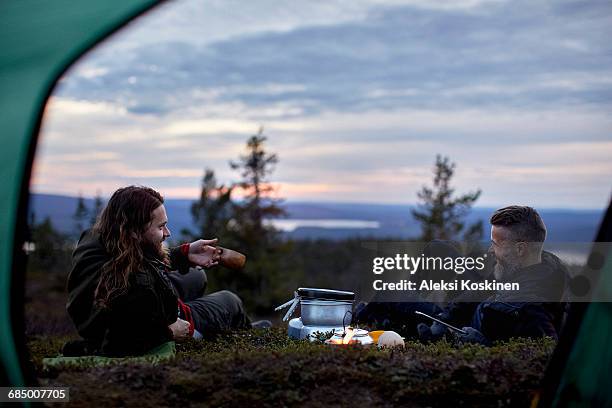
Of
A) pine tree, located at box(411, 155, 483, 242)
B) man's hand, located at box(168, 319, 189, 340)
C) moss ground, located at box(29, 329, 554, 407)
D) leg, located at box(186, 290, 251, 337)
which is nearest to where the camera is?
moss ground, located at box(29, 329, 554, 407)

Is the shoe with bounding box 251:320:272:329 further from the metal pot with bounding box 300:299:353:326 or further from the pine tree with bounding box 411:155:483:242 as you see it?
the pine tree with bounding box 411:155:483:242

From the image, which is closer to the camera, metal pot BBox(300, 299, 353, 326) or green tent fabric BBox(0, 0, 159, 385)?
green tent fabric BBox(0, 0, 159, 385)

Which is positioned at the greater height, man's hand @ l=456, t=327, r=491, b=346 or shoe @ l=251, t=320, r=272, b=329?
man's hand @ l=456, t=327, r=491, b=346

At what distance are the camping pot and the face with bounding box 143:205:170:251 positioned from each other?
2.53ft

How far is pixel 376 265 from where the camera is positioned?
3875mm

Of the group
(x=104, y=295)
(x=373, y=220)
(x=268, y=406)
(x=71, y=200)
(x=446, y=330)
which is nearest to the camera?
(x=268, y=406)

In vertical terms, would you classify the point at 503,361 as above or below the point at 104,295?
below

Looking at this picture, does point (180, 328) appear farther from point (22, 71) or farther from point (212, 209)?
point (212, 209)

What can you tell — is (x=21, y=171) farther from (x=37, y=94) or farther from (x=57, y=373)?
(x=57, y=373)

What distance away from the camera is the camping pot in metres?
3.77

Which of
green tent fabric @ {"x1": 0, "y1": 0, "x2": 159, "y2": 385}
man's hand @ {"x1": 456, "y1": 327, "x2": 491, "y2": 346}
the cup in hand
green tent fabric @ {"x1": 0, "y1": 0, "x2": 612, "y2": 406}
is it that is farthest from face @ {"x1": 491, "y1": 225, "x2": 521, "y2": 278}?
green tent fabric @ {"x1": 0, "y1": 0, "x2": 159, "y2": 385}

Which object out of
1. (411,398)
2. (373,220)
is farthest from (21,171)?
(373,220)

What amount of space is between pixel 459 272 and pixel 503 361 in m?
1.13

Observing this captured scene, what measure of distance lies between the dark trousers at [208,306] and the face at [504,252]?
1633 mm
